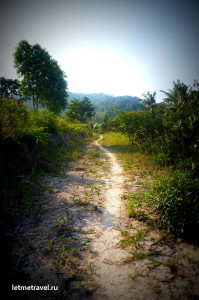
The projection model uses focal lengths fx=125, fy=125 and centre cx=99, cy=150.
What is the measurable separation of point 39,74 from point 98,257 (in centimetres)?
2272

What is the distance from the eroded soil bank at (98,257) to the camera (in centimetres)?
180

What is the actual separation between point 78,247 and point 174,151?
6273mm

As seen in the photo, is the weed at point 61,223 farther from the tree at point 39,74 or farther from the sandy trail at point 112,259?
the tree at point 39,74

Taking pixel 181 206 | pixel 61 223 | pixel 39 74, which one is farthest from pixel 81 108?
pixel 181 206

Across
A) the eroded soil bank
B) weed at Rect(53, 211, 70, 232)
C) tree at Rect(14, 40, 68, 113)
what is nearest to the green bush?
the eroded soil bank

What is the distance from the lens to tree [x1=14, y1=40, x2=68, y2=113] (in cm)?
1756

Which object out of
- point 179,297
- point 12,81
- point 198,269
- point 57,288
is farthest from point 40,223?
point 12,81

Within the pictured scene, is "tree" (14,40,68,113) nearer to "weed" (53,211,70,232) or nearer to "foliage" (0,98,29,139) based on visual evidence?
"foliage" (0,98,29,139)

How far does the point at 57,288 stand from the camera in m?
1.87

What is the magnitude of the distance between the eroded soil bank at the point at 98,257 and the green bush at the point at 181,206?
0.98 feet

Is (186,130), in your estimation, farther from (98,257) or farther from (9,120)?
(9,120)

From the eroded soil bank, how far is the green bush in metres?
0.30

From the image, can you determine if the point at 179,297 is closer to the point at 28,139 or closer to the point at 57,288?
the point at 57,288

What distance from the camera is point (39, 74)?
18.6 m
